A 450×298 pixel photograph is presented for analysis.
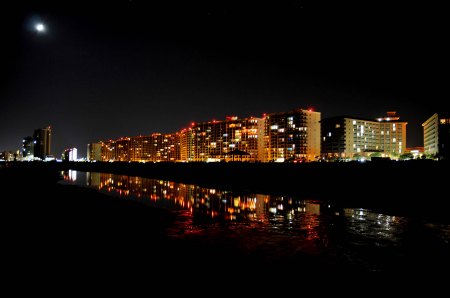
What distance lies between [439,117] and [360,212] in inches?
6878

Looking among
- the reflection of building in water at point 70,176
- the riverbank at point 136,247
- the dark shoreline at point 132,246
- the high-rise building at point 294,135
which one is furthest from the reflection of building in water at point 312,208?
the high-rise building at point 294,135

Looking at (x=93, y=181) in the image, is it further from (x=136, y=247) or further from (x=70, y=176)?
(x=136, y=247)

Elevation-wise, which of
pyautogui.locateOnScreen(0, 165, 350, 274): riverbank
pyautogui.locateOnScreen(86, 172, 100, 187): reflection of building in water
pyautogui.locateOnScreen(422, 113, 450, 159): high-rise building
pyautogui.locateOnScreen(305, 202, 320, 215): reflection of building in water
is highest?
pyautogui.locateOnScreen(422, 113, 450, 159): high-rise building

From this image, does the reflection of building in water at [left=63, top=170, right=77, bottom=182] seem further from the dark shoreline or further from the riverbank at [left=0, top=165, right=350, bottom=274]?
the riverbank at [left=0, top=165, right=350, bottom=274]

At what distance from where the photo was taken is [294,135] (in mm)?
188875

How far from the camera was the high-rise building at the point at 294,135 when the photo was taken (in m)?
188

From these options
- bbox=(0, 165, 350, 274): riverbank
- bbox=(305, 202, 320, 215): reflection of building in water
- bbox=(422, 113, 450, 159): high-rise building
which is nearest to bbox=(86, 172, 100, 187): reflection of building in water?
bbox=(0, 165, 350, 274): riverbank

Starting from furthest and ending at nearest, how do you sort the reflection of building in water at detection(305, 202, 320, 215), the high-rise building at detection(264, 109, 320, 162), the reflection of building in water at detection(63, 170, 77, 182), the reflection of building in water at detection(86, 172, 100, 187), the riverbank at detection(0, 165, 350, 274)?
the high-rise building at detection(264, 109, 320, 162)
the reflection of building in water at detection(63, 170, 77, 182)
the reflection of building in water at detection(86, 172, 100, 187)
the reflection of building in water at detection(305, 202, 320, 215)
the riverbank at detection(0, 165, 350, 274)

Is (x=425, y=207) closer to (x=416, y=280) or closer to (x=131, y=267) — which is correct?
(x=416, y=280)

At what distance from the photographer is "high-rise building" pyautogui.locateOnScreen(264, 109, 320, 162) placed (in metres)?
188

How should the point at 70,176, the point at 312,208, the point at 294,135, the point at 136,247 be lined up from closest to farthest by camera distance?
the point at 136,247, the point at 312,208, the point at 70,176, the point at 294,135

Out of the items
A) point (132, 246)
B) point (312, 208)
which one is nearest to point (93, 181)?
point (312, 208)

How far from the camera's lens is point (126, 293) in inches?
269

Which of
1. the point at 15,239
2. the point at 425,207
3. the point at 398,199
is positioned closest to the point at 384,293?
the point at 15,239
